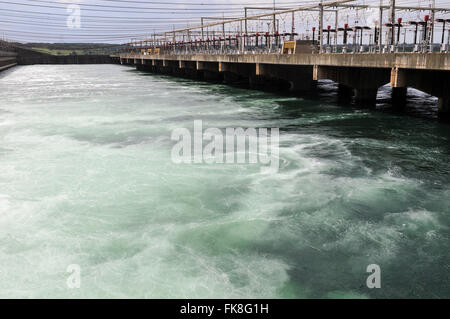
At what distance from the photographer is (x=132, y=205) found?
32.2 ft

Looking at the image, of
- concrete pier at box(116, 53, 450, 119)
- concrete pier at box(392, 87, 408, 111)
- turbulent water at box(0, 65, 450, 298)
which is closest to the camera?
turbulent water at box(0, 65, 450, 298)

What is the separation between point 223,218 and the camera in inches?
355

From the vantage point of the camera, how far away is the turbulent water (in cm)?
676

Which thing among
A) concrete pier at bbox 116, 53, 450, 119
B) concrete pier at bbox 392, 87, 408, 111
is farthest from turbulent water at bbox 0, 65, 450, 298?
concrete pier at bbox 392, 87, 408, 111

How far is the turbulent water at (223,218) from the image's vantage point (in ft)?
22.2

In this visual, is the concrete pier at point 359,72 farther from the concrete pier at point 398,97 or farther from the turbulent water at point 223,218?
the turbulent water at point 223,218

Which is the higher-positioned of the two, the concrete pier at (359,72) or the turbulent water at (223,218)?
the concrete pier at (359,72)

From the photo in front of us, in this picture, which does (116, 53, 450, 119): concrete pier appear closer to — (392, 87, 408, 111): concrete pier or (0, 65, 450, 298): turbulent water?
(392, 87, 408, 111): concrete pier

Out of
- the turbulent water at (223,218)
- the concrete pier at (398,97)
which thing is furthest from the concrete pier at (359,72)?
the turbulent water at (223,218)

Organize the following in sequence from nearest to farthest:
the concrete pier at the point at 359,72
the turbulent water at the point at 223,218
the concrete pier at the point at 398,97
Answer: the turbulent water at the point at 223,218 → the concrete pier at the point at 359,72 → the concrete pier at the point at 398,97

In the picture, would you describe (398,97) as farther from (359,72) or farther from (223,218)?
(223,218)

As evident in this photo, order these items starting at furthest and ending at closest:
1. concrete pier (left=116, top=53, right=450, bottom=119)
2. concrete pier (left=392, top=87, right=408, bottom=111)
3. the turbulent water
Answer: concrete pier (left=392, top=87, right=408, bottom=111), concrete pier (left=116, top=53, right=450, bottom=119), the turbulent water

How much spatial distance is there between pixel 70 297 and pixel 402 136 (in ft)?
49.1
